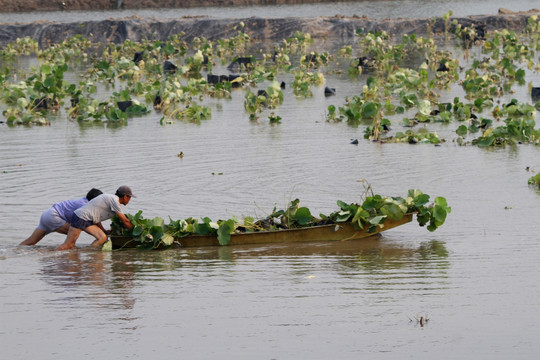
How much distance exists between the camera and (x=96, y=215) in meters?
10.8

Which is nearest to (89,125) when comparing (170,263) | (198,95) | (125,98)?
(125,98)

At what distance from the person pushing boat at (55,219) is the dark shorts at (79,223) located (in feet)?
0.76

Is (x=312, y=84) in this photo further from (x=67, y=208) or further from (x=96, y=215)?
(x=96, y=215)

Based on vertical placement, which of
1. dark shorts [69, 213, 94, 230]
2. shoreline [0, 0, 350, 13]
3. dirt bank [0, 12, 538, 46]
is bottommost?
dark shorts [69, 213, 94, 230]

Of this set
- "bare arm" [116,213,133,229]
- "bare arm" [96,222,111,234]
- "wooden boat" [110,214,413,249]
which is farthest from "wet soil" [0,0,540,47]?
"wooden boat" [110,214,413,249]

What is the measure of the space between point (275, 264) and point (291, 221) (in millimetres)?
906

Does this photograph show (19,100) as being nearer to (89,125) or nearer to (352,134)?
(89,125)

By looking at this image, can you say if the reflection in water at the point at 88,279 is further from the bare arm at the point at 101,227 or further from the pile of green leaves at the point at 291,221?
the pile of green leaves at the point at 291,221

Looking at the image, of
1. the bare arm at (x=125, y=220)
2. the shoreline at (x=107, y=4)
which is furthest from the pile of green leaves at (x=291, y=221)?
the shoreline at (x=107, y=4)

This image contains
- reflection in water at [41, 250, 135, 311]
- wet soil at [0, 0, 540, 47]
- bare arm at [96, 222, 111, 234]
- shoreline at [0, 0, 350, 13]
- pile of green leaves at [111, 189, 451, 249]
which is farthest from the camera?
shoreline at [0, 0, 350, 13]

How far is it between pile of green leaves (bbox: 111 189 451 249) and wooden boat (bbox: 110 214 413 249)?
0.05 m

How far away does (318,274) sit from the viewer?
9.30 meters

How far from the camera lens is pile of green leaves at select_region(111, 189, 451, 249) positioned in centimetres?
1041

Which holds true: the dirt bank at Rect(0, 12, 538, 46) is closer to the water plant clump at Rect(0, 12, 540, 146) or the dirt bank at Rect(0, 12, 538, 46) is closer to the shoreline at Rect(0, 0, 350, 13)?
the water plant clump at Rect(0, 12, 540, 146)
